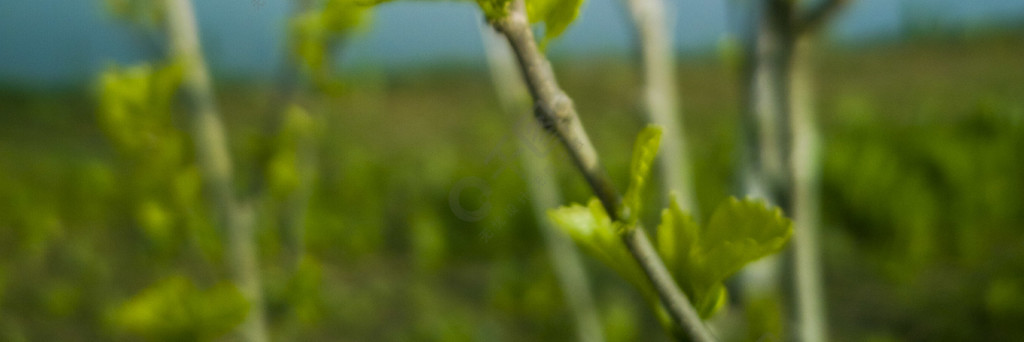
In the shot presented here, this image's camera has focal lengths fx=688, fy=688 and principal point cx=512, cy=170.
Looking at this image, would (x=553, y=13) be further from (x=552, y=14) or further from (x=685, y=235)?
(x=685, y=235)

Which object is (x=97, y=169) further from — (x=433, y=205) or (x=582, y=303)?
(x=582, y=303)

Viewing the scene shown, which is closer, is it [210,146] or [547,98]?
[547,98]

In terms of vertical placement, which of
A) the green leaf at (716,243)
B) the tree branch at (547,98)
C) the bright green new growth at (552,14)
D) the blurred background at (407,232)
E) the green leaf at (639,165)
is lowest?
the blurred background at (407,232)

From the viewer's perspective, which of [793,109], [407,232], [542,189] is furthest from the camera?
[407,232]

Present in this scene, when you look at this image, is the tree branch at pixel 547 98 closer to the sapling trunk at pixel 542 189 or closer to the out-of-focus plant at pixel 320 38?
the out-of-focus plant at pixel 320 38

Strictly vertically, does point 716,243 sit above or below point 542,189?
above

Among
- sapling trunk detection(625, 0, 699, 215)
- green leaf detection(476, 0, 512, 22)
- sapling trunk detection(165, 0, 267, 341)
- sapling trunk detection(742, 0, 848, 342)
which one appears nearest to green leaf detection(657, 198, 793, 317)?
green leaf detection(476, 0, 512, 22)

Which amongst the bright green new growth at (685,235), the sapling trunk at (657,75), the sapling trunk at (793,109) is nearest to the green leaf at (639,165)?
the bright green new growth at (685,235)

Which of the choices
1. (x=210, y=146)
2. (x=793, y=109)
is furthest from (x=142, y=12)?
(x=793, y=109)
